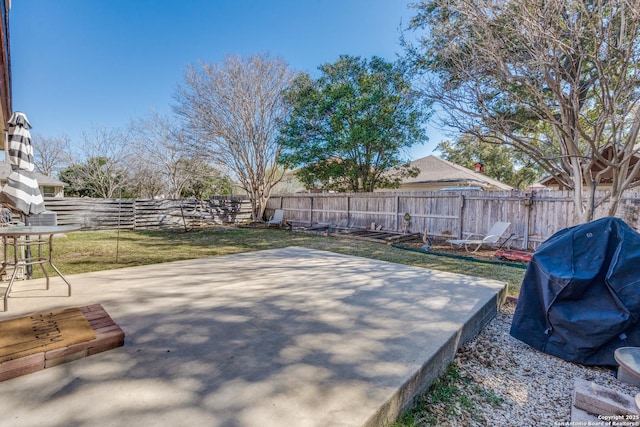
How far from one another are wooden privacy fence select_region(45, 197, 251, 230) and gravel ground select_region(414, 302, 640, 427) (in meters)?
9.97

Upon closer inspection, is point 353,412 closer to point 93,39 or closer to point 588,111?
point 588,111

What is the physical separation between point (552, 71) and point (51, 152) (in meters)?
25.3

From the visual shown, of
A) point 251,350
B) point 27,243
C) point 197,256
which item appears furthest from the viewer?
point 197,256

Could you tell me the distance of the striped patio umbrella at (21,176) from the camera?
133 inches

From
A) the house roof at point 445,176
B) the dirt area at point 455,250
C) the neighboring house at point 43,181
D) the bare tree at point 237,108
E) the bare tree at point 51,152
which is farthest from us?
the bare tree at point 51,152

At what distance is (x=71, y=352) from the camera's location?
1762 mm

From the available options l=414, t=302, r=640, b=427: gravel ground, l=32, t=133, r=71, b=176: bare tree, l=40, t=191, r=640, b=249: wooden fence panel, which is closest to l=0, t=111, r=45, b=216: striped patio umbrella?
l=40, t=191, r=640, b=249: wooden fence panel

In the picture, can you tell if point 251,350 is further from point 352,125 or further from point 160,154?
point 160,154

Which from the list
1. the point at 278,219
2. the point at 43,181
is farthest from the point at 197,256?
the point at 43,181

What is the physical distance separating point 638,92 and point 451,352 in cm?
534

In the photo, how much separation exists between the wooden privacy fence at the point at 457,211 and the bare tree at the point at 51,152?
54.7ft

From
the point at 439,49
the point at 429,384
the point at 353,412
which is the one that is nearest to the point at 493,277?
the point at 429,384

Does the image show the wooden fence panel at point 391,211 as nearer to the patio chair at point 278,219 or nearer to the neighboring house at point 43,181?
the patio chair at point 278,219

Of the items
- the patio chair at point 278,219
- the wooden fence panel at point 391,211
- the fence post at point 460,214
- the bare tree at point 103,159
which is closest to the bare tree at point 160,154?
the bare tree at point 103,159
